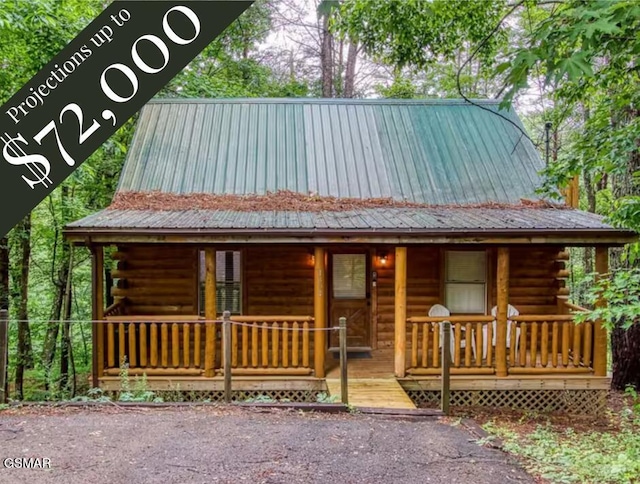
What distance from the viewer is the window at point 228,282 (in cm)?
870

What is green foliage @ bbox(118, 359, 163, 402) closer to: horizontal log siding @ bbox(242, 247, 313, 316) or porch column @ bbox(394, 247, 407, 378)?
horizontal log siding @ bbox(242, 247, 313, 316)

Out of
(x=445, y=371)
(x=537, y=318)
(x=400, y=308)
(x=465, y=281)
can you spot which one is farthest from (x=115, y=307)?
(x=537, y=318)

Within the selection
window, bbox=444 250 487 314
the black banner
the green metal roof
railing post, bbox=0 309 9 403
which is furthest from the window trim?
window, bbox=444 250 487 314

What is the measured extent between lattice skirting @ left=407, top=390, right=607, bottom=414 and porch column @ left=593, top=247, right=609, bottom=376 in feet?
1.31

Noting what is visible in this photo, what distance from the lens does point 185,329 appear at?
6.81 meters

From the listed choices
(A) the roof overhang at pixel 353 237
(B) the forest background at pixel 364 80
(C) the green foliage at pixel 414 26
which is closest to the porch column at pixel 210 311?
(A) the roof overhang at pixel 353 237

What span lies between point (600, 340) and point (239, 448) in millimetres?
5687

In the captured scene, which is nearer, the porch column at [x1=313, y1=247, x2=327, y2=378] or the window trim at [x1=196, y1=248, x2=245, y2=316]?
the porch column at [x1=313, y1=247, x2=327, y2=378]

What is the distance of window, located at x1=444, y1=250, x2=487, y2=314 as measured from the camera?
8664mm

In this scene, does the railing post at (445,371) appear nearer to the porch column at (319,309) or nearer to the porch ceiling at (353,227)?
the porch ceiling at (353,227)

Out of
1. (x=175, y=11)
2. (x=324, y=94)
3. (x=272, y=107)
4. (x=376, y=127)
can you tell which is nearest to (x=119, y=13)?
(x=175, y=11)

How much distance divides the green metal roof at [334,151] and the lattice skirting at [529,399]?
3.38 meters

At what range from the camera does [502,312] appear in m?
7.00

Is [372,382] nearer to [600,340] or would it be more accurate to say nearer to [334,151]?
[600,340]
